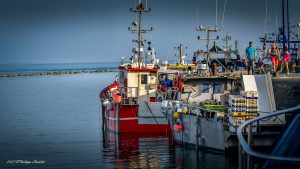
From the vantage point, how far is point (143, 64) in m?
36.8

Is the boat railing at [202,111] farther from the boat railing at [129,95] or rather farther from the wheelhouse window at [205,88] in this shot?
the boat railing at [129,95]

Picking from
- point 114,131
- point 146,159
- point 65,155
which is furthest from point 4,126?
point 146,159

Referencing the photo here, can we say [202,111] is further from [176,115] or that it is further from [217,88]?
[217,88]

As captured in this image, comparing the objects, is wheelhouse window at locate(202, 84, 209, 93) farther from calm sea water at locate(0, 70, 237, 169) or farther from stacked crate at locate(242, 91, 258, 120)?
stacked crate at locate(242, 91, 258, 120)

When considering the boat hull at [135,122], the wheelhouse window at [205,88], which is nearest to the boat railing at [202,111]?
the wheelhouse window at [205,88]

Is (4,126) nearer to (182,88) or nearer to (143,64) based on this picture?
(143,64)

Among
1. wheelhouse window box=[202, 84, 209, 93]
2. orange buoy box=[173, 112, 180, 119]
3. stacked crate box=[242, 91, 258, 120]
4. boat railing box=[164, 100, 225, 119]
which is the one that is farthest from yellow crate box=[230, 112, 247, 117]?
wheelhouse window box=[202, 84, 209, 93]

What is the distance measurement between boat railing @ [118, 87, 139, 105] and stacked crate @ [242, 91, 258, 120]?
12.5 m

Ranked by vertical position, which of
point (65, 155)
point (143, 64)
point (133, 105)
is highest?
point (143, 64)

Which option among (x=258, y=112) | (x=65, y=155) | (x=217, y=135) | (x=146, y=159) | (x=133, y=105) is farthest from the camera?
(x=133, y=105)

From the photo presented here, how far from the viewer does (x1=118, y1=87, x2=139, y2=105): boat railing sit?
33938mm

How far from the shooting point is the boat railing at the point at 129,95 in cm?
3394

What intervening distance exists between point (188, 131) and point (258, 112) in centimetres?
593

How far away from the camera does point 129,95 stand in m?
34.8
